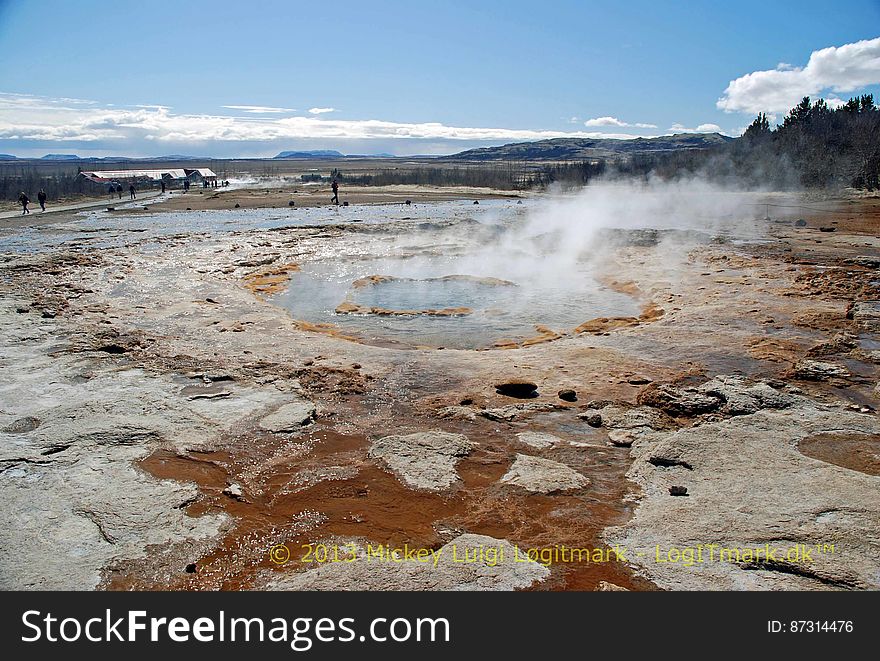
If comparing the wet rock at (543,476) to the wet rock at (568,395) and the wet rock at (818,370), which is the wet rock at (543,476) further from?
the wet rock at (818,370)

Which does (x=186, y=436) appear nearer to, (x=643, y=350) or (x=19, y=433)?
(x=19, y=433)

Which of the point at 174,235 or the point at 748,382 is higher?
the point at 174,235

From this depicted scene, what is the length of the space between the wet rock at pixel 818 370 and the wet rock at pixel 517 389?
9.10ft

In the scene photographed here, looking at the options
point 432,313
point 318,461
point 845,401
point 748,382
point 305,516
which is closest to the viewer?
point 305,516

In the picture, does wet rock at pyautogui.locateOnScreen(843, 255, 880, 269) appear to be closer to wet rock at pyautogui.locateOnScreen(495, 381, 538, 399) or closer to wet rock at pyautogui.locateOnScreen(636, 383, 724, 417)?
wet rock at pyautogui.locateOnScreen(636, 383, 724, 417)

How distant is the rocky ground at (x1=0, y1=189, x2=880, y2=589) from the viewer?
3.40 m

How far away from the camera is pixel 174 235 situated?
19359 mm

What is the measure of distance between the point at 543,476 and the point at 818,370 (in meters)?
3.82

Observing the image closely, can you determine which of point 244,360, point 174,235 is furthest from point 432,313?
point 174,235

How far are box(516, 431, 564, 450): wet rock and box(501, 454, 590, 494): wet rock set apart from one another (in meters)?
0.25

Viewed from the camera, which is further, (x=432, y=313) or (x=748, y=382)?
(x=432, y=313)

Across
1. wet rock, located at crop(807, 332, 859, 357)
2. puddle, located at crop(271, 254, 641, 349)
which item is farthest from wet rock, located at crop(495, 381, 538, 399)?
wet rock, located at crop(807, 332, 859, 357)

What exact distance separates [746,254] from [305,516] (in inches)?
525

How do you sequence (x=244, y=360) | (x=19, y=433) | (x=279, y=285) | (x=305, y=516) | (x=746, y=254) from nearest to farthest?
(x=305, y=516) → (x=19, y=433) → (x=244, y=360) → (x=279, y=285) → (x=746, y=254)
